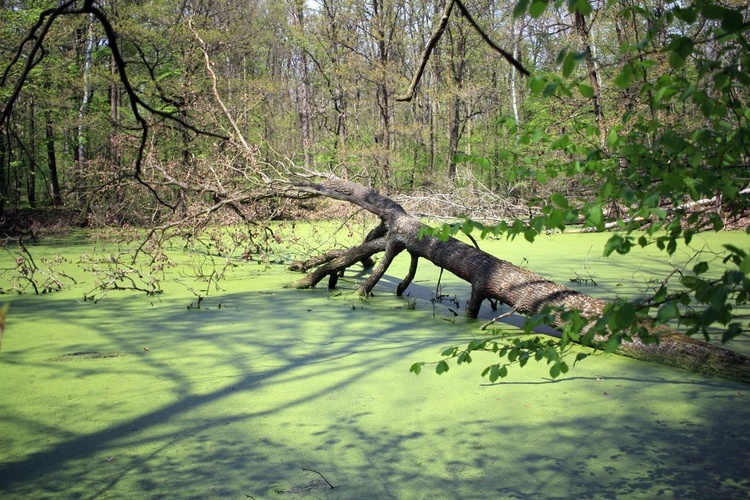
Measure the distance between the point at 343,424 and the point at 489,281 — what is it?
2.05 m

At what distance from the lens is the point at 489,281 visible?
4.58 metres

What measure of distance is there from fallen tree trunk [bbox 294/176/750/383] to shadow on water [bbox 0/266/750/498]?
0.11 meters

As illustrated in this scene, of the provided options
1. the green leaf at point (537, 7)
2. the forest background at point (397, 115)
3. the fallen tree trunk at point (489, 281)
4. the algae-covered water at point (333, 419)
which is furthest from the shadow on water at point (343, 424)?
the green leaf at point (537, 7)

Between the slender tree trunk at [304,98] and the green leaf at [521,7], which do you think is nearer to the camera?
the green leaf at [521,7]

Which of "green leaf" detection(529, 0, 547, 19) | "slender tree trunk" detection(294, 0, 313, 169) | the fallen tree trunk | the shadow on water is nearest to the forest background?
"green leaf" detection(529, 0, 547, 19)

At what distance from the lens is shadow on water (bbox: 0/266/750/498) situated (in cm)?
224

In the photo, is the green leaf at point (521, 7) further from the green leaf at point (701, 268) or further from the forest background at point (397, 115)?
the green leaf at point (701, 268)

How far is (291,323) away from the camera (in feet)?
15.4

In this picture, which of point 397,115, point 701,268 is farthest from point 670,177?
point 397,115

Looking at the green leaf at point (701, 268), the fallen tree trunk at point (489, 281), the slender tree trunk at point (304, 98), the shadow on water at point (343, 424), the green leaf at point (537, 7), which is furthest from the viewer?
the slender tree trunk at point (304, 98)

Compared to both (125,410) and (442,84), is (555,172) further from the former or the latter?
(442,84)

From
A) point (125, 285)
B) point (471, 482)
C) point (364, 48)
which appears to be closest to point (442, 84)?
point (364, 48)

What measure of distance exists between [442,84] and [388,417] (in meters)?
14.6

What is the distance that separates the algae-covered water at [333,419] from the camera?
2248 millimetres
